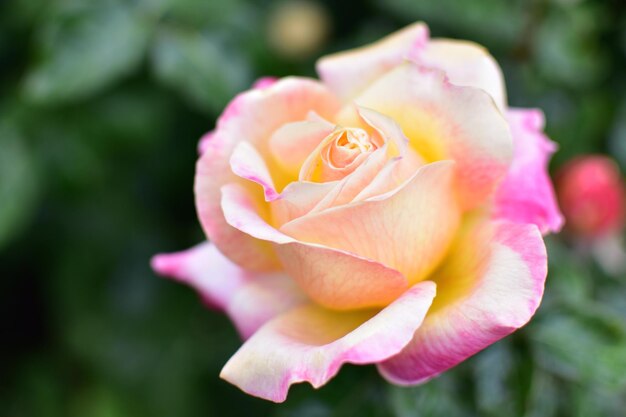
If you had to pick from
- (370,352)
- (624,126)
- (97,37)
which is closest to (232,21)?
(97,37)

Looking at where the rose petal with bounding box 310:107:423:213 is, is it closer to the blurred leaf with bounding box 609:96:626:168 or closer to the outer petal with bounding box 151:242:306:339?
the outer petal with bounding box 151:242:306:339

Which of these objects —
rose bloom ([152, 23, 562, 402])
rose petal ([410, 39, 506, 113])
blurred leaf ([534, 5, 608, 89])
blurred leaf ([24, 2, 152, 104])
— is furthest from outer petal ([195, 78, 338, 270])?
blurred leaf ([534, 5, 608, 89])

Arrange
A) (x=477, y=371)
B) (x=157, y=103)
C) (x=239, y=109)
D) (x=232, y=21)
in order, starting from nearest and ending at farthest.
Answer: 1. (x=239, y=109)
2. (x=477, y=371)
3. (x=232, y=21)
4. (x=157, y=103)

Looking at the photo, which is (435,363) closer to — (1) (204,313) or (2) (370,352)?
(2) (370,352)

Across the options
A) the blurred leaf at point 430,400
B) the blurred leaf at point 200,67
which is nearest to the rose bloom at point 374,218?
the blurred leaf at point 430,400

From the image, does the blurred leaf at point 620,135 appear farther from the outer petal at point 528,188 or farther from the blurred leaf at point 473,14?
the outer petal at point 528,188

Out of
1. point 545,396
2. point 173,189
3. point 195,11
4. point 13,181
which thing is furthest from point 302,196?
point 173,189

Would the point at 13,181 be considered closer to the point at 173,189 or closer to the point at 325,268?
the point at 173,189
